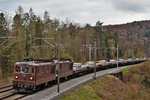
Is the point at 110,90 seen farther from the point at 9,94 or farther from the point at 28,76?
the point at 9,94

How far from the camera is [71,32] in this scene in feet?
473

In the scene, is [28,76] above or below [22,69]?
below

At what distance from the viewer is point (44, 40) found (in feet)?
201

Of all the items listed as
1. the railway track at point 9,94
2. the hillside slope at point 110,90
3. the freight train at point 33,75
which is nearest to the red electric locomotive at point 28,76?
the freight train at point 33,75

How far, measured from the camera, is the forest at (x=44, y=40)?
233 feet

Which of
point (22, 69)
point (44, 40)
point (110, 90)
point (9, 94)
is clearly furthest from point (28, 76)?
point (110, 90)

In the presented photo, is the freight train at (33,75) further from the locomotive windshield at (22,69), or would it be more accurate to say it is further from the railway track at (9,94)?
the railway track at (9,94)

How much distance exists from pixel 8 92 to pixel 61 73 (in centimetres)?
1652

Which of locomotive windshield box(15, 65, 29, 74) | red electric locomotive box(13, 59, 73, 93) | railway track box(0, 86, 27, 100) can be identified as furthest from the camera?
locomotive windshield box(15, 65, 29, 74)

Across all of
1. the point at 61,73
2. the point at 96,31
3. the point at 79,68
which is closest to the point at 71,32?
the point at 96,31

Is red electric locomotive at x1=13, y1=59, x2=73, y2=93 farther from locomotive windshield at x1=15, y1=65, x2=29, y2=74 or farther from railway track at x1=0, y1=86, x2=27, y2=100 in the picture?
railway track at x1=0, y1=86, x2=27, y2=100

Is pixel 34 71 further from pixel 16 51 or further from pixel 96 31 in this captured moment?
pixel 96 31

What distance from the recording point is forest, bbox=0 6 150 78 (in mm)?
70956

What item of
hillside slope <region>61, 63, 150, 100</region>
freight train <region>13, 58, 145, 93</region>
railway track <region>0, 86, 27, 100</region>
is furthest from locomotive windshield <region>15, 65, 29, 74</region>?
hillside slope <region>61, 63, 150, 100</region>
